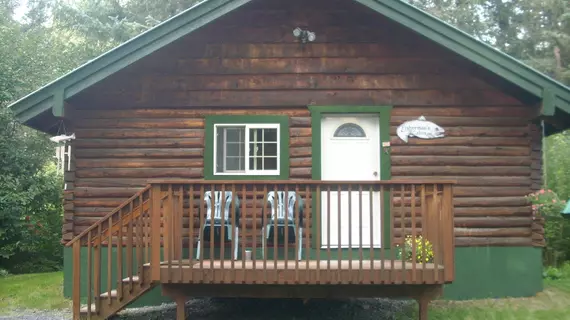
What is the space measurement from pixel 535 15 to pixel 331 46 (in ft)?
52.8

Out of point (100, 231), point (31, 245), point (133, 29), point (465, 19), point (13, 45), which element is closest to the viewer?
point (100, 231)

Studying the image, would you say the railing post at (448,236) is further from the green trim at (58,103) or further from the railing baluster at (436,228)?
the green trim at (58,103)

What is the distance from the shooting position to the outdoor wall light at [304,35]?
30.2 ft

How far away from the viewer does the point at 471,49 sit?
844cm

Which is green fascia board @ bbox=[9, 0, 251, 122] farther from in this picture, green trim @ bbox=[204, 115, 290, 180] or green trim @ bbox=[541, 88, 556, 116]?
green trim @ bbox=[541, 88, 556, 116]

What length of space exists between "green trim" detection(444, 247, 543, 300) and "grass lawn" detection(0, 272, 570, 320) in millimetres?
191

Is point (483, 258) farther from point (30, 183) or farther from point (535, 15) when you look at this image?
point (535, 15)

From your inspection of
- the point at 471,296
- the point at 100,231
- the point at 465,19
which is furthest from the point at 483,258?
the point at 465,19

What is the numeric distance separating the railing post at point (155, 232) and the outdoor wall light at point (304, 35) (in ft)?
12.5

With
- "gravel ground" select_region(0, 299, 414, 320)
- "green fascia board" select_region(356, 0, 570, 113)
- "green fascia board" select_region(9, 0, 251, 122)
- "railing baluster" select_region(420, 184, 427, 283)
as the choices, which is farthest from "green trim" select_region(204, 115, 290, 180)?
"railing baluster" select_region(420, 184, 427, 283)

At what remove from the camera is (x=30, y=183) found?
14086 millimetres

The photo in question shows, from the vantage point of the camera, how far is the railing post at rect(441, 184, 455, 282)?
6621mm

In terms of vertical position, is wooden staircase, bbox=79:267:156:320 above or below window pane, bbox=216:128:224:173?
below

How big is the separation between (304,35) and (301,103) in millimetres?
1114
